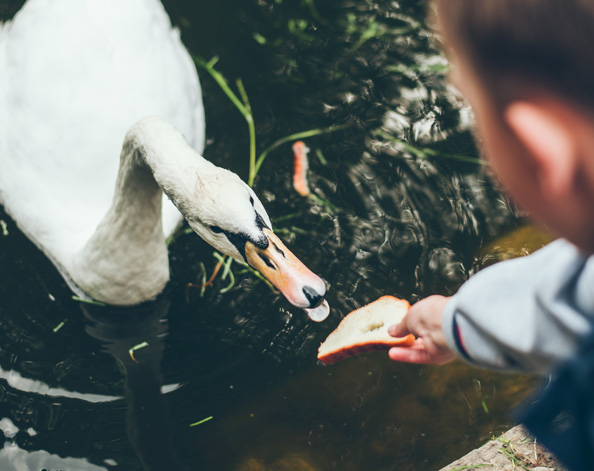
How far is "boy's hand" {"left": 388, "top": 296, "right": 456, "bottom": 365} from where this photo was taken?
1497 mm

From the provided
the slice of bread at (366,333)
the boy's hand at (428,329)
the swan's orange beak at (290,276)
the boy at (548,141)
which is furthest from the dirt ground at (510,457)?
the boy at (548,141)

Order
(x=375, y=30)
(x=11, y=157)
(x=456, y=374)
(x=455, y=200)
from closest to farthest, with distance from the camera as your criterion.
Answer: (x=456, y=374) < (x=11, y=157) < (x=455, y=200) < (x=375, y=30)

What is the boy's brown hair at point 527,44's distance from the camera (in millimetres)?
755

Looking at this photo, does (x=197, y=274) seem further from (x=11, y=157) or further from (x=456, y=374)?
(x=456, y=374)

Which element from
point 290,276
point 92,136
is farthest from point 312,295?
point 92,136

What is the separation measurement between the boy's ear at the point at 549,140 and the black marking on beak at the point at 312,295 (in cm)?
95

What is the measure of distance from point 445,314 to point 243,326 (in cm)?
112

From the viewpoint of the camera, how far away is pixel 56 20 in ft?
8.61

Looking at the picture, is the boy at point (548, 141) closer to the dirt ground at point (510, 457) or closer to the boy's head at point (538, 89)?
the boy's head at point (538, 89)

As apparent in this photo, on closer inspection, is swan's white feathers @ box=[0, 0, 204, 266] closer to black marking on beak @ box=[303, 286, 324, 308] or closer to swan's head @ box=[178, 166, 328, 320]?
swan's head @ box=[178, 166, 328, 320]

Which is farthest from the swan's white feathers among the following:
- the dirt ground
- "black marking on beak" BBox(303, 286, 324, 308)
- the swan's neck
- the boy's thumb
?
the dirt ground

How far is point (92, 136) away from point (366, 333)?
45.7 inches

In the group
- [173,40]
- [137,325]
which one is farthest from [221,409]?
[173,40]

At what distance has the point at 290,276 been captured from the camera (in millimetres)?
1757
